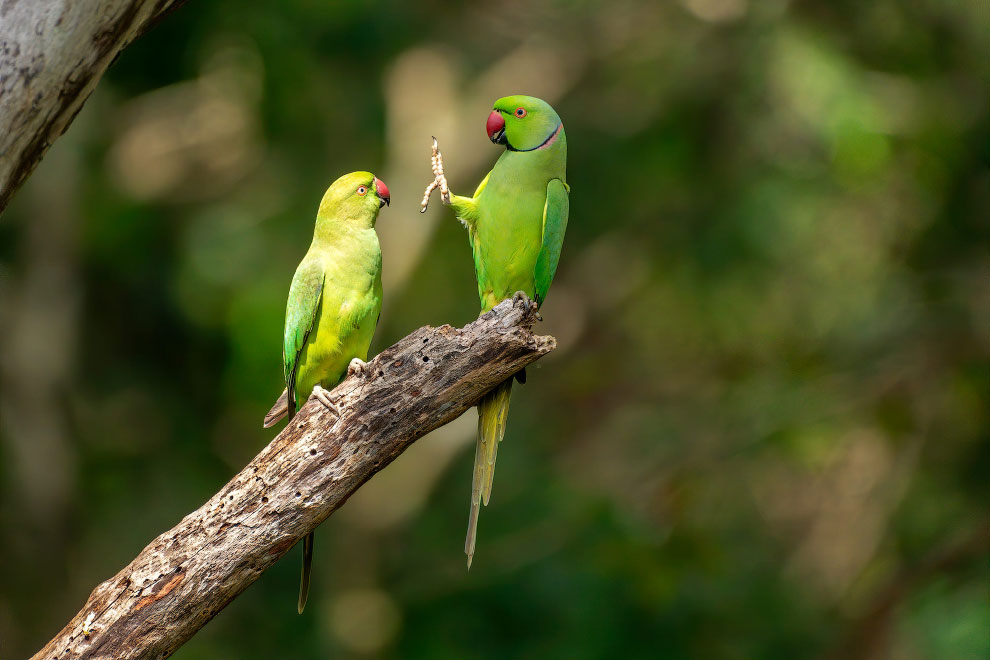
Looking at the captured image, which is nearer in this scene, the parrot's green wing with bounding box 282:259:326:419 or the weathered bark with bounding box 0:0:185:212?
the weathered bark with bounding box 0:0:185:212

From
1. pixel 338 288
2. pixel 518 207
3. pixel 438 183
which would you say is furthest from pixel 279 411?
pixel 518 207

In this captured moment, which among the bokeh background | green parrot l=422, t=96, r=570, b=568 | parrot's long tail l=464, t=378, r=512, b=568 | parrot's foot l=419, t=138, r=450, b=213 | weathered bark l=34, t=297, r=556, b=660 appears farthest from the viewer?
the bokeh background

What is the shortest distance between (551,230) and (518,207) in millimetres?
161

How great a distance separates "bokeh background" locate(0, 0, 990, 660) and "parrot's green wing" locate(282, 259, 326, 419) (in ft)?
16.3

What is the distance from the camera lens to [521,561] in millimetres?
10539

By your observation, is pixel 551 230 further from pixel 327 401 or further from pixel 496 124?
pixel 327 401

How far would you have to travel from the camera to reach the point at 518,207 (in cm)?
395

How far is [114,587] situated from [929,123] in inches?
378

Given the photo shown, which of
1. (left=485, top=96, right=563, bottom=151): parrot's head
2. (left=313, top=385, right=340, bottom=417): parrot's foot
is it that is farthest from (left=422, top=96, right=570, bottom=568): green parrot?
(left=313, top=385, right=340, bottom=417): parrot's foot

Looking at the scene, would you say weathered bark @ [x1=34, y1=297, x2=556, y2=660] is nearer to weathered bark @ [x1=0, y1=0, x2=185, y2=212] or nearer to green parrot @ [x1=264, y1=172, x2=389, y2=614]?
green parrot @ [x1=264, y1=172, x2=389, y2=614]

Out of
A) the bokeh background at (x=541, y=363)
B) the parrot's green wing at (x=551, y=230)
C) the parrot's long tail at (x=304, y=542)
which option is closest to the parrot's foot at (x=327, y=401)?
the parrot's long tail at (x=304, y=542)

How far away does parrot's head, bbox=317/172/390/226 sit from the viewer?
4.03 metres

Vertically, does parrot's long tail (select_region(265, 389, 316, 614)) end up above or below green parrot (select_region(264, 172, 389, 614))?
below

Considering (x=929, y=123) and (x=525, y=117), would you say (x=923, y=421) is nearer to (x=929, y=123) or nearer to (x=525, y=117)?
(x=929, y=123)
